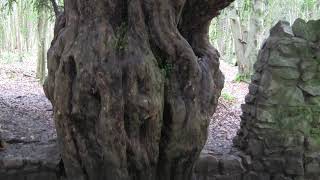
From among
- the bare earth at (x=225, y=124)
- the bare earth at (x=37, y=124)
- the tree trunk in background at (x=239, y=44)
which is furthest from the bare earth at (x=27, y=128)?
the tree trunk in background at (x=239, y=44)

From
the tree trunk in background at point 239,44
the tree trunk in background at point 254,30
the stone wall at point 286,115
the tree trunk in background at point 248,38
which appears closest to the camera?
the stone wall at point 286,115

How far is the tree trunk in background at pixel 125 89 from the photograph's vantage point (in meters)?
3.89

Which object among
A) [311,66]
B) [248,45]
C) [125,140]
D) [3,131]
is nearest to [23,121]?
[3,131]

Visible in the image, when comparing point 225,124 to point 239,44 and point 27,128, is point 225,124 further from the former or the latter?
point 239,44

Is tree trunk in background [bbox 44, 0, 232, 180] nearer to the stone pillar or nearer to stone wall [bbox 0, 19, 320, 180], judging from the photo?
stone wall [bbox 0, 19, 320, 180]

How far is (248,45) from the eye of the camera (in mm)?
13617

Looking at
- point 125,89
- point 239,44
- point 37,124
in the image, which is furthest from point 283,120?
point 239,44

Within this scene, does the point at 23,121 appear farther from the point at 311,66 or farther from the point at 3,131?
the point at 311,66

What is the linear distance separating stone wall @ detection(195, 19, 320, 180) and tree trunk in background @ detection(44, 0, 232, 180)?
1.32 meters

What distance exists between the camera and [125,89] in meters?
3.92

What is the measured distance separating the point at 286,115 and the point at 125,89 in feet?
8.12

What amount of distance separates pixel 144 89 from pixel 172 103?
0.33 metres

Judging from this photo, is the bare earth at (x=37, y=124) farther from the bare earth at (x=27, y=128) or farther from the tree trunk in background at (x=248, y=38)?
the tree trunk in background at (x=248, y=38)

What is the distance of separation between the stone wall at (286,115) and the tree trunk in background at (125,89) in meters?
1.32
